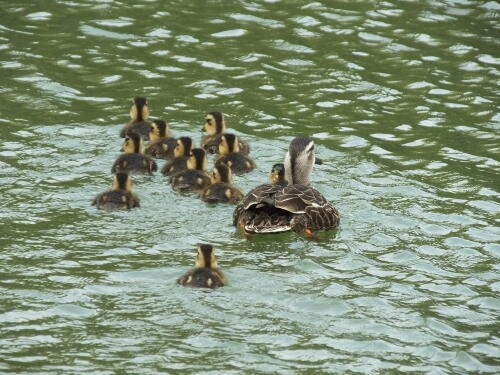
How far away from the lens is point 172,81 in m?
14.5

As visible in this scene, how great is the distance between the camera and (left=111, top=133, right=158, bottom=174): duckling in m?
12.0

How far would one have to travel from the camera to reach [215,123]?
503 inches

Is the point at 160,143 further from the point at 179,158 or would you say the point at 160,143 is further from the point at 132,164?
the point at 132,164

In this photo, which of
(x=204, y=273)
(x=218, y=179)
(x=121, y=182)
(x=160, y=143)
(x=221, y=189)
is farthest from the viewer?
(x=160, y=143)

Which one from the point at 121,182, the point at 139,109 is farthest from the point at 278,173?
the point at 139,109

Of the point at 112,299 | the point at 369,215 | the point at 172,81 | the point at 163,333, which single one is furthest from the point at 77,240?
the point at 172,81

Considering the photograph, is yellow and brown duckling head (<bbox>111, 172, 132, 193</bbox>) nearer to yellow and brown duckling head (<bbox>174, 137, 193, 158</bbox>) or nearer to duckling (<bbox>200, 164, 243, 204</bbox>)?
duckling (<bbox>200, 164, 243, 204</bbox>)

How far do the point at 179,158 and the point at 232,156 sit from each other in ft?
1.72

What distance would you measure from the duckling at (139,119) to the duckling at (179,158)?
0.74 m

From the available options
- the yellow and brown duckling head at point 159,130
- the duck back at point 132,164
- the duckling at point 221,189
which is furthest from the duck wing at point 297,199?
the yellow and brown duckling head at point 159,130

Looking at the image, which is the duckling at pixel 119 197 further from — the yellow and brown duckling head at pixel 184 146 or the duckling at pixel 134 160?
the yellow and brown duckling head at pixel 184 146

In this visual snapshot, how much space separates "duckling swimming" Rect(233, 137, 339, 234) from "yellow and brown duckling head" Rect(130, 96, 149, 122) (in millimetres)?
2369

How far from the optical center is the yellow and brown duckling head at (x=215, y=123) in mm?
12766

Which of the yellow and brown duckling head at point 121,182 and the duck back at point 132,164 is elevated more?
the yellow and brown duckling head at point 121,182
